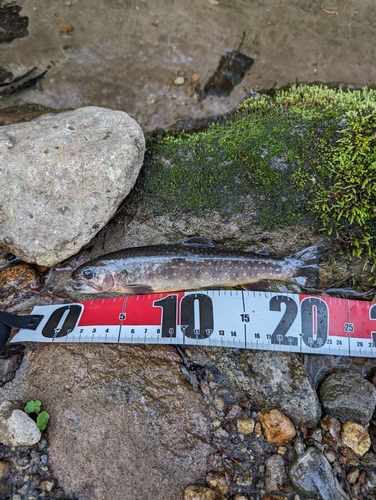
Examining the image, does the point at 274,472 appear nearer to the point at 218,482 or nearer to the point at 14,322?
the point at 218,482

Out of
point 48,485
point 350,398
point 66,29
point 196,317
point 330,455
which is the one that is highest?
point 66,29

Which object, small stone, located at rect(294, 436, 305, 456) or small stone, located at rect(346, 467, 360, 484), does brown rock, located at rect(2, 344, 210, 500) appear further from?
small stone, located at rect(346, 467, 360, 484)

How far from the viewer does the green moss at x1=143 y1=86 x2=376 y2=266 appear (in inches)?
182

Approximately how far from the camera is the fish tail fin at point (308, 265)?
4778 millimetres

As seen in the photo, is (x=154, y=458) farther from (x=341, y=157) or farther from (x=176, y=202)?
(x=341, y=157)

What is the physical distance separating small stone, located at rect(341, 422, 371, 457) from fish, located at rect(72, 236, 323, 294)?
1.80 meters

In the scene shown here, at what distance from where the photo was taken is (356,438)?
161 inches

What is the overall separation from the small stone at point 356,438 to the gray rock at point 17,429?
11.8 ft

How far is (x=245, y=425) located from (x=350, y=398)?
1.33 m

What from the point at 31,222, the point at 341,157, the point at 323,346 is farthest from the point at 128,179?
the point at 323,346

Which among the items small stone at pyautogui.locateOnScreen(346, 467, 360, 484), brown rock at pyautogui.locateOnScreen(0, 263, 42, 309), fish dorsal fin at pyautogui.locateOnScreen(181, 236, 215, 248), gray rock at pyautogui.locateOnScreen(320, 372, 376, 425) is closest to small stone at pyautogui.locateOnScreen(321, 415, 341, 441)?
gray rock at pyautogui.locateOnScreen(320, 372, 376, 425)

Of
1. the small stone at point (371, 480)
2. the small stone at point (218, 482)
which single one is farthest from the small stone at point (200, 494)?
the small stone at point (371, 480)

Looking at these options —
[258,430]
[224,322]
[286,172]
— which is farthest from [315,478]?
[286,172]

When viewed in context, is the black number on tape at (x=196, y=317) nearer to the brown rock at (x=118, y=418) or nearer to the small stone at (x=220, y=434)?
the brown rock at (x=118, y=418)
